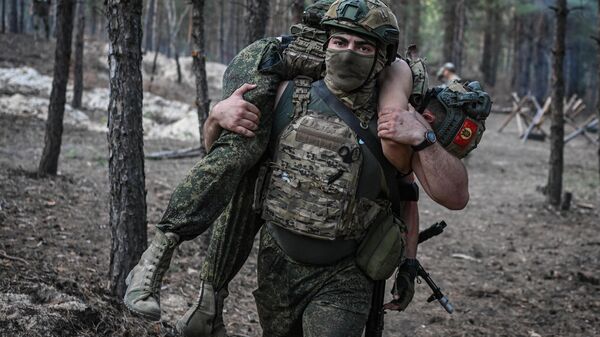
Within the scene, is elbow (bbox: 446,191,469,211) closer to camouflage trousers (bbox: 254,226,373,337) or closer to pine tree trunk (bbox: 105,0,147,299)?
camouflage trousers (bbox: 254,226,373,337)

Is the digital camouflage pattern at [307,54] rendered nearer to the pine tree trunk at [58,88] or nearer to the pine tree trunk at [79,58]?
the pine tree trunk at [58,88]

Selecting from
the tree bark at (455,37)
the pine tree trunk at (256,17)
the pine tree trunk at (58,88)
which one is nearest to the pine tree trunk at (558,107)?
the pine tree trunk at (256,17)

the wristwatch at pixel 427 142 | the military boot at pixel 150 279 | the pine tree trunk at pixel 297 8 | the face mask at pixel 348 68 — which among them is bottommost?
the military boot at pixel 150 279

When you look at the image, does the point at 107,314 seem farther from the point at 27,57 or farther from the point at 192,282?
the point at 27,57

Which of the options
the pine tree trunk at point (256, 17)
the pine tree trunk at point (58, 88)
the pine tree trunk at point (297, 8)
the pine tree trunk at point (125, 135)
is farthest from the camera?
the pine tree trunk at point (58, 88)

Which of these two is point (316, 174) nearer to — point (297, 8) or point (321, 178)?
point (321, 178)

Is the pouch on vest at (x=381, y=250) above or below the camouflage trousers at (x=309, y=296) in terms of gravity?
above

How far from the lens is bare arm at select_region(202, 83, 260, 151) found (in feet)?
8.40

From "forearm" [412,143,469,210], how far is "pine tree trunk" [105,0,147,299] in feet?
7.63

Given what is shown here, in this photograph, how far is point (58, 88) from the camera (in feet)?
28.1

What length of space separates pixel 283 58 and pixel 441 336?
11.9 ft

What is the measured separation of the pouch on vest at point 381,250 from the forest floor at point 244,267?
163cm

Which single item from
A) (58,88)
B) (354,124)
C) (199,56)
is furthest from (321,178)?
(58,88)

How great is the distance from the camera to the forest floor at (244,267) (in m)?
3.68
